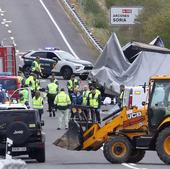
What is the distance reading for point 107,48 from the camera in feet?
142

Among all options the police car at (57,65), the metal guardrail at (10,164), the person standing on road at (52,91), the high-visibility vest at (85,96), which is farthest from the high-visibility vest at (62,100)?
the metal guardrail at (10,164)

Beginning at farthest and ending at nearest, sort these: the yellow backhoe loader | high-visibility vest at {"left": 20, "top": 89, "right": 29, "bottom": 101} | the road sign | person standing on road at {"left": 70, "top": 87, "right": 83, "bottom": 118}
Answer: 1. the road sign
2. person standing on road at {"left": 70, "top": 87, "right": 83, "bottom": 118}
3. high-visibility vest at {"left": 20, "top": 89, "right": 29, "bottom": 101}
4. the yellow backhoe loader

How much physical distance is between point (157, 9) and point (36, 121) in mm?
47704

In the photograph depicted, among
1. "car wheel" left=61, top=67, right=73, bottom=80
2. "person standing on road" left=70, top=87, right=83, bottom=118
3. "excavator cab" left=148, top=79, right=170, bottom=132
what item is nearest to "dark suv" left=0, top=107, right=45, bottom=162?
"excavator cab" left=148, top=79, right=170, bottom=132

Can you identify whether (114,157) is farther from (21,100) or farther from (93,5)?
(93,5)

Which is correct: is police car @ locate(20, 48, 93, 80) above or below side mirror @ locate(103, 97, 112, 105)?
above

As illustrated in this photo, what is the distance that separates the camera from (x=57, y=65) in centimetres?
5025

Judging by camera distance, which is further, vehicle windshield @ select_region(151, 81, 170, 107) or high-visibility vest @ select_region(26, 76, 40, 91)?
high-visibility vest @ select_region(26, 76, 40, 91)

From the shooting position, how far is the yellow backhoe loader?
20.8m

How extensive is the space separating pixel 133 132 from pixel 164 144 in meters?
1.29

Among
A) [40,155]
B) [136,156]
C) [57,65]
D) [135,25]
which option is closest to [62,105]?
[40,155]

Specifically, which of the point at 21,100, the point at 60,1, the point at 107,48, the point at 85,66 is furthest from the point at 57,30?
the point at 21,100

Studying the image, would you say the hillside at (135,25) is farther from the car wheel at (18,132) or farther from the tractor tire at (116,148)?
the car wheel at (18,132)

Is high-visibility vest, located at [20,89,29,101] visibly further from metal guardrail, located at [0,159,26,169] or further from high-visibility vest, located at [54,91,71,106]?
metal guardrail, located at [0,159,26,169]
